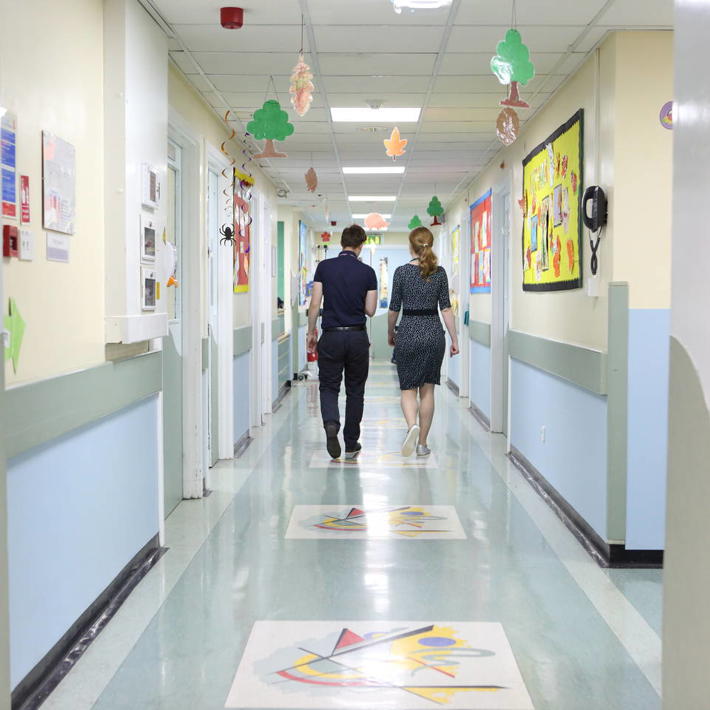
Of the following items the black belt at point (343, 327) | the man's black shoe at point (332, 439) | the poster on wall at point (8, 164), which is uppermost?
the poster on wall at point (8, 164)

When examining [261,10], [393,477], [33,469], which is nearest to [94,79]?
[261,10]

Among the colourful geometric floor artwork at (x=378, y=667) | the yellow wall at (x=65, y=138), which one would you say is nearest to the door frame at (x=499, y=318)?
the colourful geometric floor artwork at (x=378, y=667)

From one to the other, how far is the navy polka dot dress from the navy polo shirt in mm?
215

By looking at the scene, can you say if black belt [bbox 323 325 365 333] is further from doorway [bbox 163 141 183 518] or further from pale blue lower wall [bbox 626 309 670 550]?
pale blue lower wall [bbox 626 309 670 550]

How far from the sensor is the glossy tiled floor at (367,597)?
272 cm

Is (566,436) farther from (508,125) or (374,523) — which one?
(508,125)

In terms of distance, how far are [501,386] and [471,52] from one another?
4.05 m

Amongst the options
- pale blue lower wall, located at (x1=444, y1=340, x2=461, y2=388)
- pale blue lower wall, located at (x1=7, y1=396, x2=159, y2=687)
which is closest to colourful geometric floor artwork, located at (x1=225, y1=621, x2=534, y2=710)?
pale blue lower wall, located at (x1=7, y1=396, x2=159, y2=687)

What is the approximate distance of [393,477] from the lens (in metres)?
5.87

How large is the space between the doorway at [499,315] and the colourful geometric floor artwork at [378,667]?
4874 millimetres

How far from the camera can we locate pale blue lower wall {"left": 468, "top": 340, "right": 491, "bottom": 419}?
8.55m

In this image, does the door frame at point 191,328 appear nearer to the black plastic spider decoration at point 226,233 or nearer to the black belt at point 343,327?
the black plastic spider decoration at point 226,233

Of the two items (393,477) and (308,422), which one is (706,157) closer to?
(393,477)

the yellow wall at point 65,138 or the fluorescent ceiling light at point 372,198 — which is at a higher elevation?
the fluorescent ceiling light at point 372,198
